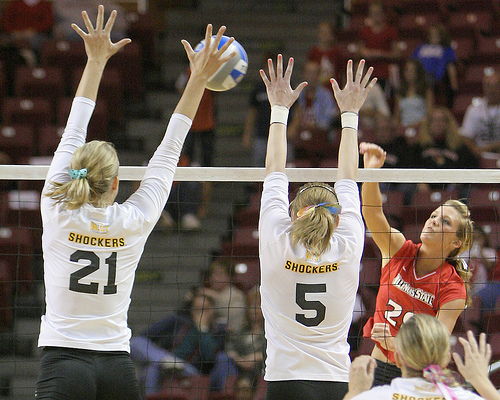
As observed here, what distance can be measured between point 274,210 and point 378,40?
7.05 m

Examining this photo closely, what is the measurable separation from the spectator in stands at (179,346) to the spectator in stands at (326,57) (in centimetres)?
391

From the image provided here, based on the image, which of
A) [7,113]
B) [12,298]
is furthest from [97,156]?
[7,113]

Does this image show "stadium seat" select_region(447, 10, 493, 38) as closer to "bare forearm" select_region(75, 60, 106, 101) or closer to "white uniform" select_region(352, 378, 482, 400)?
"bare forearm" select_region(75, 60, 106, 101)

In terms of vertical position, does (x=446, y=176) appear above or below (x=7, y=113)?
below

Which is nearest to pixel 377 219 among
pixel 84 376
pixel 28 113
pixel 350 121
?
pixel 350 121

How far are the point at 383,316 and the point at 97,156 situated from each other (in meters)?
1.87

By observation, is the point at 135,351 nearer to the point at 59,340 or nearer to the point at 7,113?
the point at 59,340

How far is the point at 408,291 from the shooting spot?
13.6 feet

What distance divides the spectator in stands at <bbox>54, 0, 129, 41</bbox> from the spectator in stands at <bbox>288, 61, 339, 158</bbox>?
2845 millimetres

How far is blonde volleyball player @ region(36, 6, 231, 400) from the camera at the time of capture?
3.01 m

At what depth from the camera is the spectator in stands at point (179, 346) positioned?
6.17 metres

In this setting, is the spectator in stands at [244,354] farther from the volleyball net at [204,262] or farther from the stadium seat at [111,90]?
the stadium seat at [111,90]

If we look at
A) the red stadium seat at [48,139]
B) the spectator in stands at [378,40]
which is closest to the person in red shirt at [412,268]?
the red stadium seat at [48,139]

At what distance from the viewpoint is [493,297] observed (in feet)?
21.3
